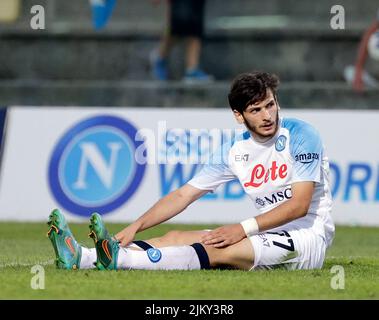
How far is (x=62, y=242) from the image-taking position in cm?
895

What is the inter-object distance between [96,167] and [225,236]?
712 centimetres

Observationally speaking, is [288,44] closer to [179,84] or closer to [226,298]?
[179,84]

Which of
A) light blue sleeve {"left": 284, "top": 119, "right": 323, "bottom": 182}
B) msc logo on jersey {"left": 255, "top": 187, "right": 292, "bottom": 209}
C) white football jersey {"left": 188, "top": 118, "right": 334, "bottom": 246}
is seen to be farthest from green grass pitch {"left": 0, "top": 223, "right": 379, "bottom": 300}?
light blue sleeve {"left": 284, "top": 119, "right": 323, "bottom": 182}

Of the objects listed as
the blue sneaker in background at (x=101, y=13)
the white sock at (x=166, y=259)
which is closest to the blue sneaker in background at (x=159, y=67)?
the blue sneaker in background at (x=101, y=13)

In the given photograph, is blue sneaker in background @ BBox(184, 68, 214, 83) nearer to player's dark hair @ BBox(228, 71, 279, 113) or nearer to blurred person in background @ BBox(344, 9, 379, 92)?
blurred person in background @ BBox(344, 9, 379, 92)

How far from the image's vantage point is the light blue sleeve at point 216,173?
9.74m

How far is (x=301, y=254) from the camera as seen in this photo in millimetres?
9367

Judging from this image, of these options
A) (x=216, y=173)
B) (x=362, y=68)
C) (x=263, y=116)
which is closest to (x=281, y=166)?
(x=263, y=116)

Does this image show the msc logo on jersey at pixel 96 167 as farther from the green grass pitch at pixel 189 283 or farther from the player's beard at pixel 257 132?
the player's beard at pixel 257 132

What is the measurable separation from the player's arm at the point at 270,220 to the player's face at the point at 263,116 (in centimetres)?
49

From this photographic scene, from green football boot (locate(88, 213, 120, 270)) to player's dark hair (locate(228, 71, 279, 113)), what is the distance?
55.4 inches

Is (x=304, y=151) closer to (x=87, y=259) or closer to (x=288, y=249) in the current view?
(x=288, y=249)

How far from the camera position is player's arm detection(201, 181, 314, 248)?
29.7 feet
